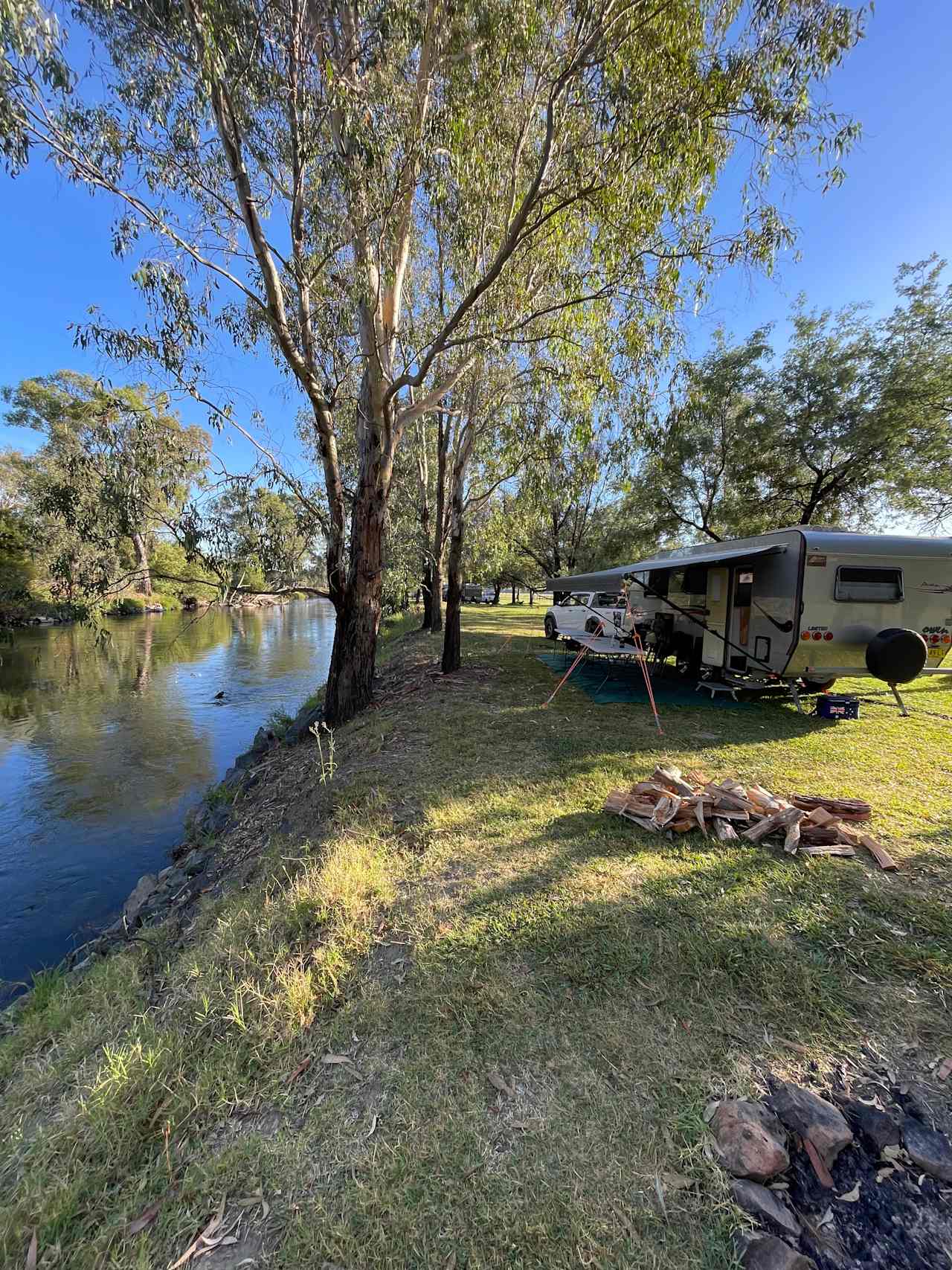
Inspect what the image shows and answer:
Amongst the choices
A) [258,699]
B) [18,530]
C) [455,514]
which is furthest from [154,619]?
[455,514]

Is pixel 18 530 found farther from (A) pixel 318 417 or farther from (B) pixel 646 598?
(B) pixel 646 598

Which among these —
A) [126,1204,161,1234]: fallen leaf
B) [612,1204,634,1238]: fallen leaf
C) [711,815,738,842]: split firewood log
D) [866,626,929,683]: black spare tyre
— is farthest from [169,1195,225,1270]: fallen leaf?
[866,626,929,683]: black spare tyre

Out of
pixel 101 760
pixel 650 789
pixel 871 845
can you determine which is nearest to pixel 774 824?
pixel 871 845

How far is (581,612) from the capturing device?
591 inches

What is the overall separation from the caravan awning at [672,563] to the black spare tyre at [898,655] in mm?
1635

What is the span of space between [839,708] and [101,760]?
39.7 ft

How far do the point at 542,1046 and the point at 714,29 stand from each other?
781 centimetres

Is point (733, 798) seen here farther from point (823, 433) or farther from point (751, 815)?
point (823, 433)

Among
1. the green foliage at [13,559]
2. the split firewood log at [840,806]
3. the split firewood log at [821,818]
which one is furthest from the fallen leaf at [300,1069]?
the green foliage at [13,559]

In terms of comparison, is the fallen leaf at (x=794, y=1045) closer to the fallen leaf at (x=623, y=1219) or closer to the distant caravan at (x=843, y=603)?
the fallen leaf at (x=623, y=1219)

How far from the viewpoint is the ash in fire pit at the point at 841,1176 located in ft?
4.75

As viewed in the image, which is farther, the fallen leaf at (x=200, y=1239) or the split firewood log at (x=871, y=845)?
the split firewood log at (x=871, y=845)

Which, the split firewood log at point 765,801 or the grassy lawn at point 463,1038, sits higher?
the split firewood log at point 765,801

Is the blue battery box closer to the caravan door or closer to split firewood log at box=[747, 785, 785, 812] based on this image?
the caravan door
